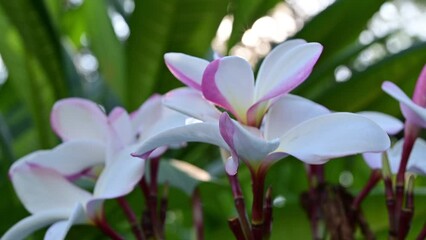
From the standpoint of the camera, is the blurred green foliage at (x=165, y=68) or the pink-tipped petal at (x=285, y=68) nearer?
the pink-tipped petal at (x=285, y=68)

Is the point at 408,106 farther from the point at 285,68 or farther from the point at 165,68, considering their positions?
the point at 165,68

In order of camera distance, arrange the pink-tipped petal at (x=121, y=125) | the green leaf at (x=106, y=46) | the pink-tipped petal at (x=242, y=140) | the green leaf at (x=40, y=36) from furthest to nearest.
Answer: the green leaf at (x=106, y=46) < the green leaf at (x=40, y=36) < the pink-tipped petal at (x=121, y=125) < the pink-tipped petal at (x=242, y=140)

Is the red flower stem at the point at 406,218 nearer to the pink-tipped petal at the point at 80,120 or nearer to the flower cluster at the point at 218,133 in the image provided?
the flower cluster at the point at 218,133

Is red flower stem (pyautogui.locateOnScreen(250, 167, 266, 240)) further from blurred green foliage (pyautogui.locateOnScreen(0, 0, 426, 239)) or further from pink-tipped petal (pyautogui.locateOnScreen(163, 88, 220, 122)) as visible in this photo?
blurred green foliage (pyautogui.locateOnScreen(0, 0, 426, 239))

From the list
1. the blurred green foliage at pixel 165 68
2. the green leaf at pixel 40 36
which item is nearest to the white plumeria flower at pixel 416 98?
the blurred green foliage at pixel 165 68

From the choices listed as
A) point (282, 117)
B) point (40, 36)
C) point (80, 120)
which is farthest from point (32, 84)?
point (282, 117)

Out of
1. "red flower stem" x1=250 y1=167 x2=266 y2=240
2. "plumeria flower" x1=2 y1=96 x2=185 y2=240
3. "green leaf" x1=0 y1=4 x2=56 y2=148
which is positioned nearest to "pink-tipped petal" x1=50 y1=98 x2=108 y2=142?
"plumeria flower" x1=2 y1=96 x2=185 y2=240

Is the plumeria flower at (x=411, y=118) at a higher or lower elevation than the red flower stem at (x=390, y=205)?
higher
